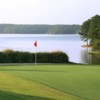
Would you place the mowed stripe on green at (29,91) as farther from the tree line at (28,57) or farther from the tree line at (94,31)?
the tree line at (94,31)

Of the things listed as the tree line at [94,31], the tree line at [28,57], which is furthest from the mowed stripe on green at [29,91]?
the tree line at [94,31]

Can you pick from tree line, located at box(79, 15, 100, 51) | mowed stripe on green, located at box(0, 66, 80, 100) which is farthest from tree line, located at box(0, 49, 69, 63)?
tree line, located at box(79, 15, 100, 51)

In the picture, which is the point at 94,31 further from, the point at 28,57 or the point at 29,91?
the point at 29,91

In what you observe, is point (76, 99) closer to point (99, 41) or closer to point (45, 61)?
point (45, 61)

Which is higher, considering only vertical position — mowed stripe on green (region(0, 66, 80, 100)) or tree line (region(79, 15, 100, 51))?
tree line (region(79, 15, 100, 51))

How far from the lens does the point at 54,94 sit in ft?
42.7

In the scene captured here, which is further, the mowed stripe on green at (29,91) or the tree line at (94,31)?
the tree line at (94,31)


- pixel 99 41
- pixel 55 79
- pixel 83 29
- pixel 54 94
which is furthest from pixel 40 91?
pixel 83 29

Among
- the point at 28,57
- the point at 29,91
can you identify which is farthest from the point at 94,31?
the point at 29,91

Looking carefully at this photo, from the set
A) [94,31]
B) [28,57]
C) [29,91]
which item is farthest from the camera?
[94,31]

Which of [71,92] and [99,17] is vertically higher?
[99,17]

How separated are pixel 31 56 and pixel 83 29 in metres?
65.9

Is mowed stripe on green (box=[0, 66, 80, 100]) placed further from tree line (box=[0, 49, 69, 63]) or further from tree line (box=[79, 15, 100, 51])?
tree line (box=[79, 15, 100, 51])

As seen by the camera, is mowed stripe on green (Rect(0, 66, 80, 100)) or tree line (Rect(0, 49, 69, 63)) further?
tree line (Rect(0, 49, 69, 63))
